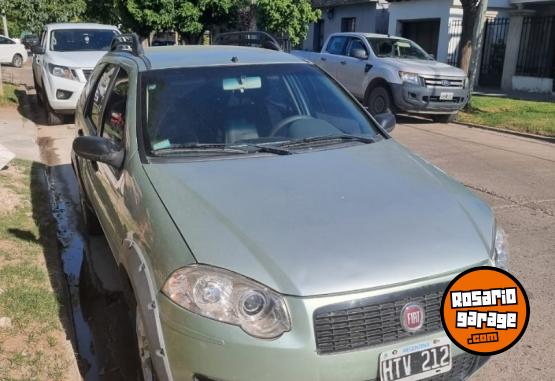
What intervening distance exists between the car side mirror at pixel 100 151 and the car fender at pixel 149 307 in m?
0.70

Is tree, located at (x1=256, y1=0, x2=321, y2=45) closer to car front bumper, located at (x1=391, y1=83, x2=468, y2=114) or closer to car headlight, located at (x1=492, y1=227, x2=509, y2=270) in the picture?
car front bumper, located at (x1=391, y1=83, x2=468, y2=114)

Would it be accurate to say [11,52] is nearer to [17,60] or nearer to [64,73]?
[17,60]

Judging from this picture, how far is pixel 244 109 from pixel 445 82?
878 centimetres

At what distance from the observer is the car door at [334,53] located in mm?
13188

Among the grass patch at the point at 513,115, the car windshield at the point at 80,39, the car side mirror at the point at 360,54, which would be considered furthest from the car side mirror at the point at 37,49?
the grass patch at the point at 513,115

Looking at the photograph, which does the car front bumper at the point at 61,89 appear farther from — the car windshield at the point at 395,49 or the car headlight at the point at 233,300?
the car headlight at the point at 233,300

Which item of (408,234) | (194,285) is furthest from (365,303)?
(194,285)

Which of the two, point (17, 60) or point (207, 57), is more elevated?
point (207, 57)

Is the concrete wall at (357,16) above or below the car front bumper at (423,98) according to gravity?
above

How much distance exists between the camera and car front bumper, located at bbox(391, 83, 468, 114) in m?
11.2

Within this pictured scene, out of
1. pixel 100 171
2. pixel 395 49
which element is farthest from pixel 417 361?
pixel 395 49

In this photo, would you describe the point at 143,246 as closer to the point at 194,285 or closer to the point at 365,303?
the point at 194,285

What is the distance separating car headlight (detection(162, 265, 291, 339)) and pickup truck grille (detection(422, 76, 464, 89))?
32.5 feet

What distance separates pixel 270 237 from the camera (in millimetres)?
2346
